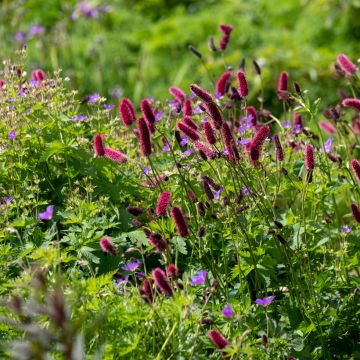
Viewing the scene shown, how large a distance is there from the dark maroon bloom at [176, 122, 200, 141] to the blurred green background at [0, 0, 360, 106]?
4.24 m

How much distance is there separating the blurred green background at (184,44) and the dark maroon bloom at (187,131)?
4237 mm

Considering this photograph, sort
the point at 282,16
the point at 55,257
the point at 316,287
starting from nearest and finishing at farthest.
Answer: the point at 55,257
the point at 316,287
the point at 282,16

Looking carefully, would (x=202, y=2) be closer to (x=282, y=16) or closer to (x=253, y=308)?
(x=282, y=16)

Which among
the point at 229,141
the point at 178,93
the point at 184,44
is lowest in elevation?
the point at 184,44

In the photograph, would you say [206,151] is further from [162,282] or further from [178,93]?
[178,93]

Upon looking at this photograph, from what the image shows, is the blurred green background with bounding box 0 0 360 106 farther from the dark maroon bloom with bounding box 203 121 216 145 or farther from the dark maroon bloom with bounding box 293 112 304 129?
the dark maroon bloom with bounding box 203 121 216 145

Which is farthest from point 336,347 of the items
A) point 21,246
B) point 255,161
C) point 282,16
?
point 282,16

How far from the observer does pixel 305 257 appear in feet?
9.30

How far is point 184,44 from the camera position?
781 cm

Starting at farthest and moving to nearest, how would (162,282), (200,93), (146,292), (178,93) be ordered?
(178,93)
(200,93)
(146,292)
(162,282)

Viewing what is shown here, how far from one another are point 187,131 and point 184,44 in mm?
5426

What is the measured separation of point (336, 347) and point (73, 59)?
5.47 meters

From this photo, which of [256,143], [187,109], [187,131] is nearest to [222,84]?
[187,109]

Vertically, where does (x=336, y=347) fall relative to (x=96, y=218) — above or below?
below
